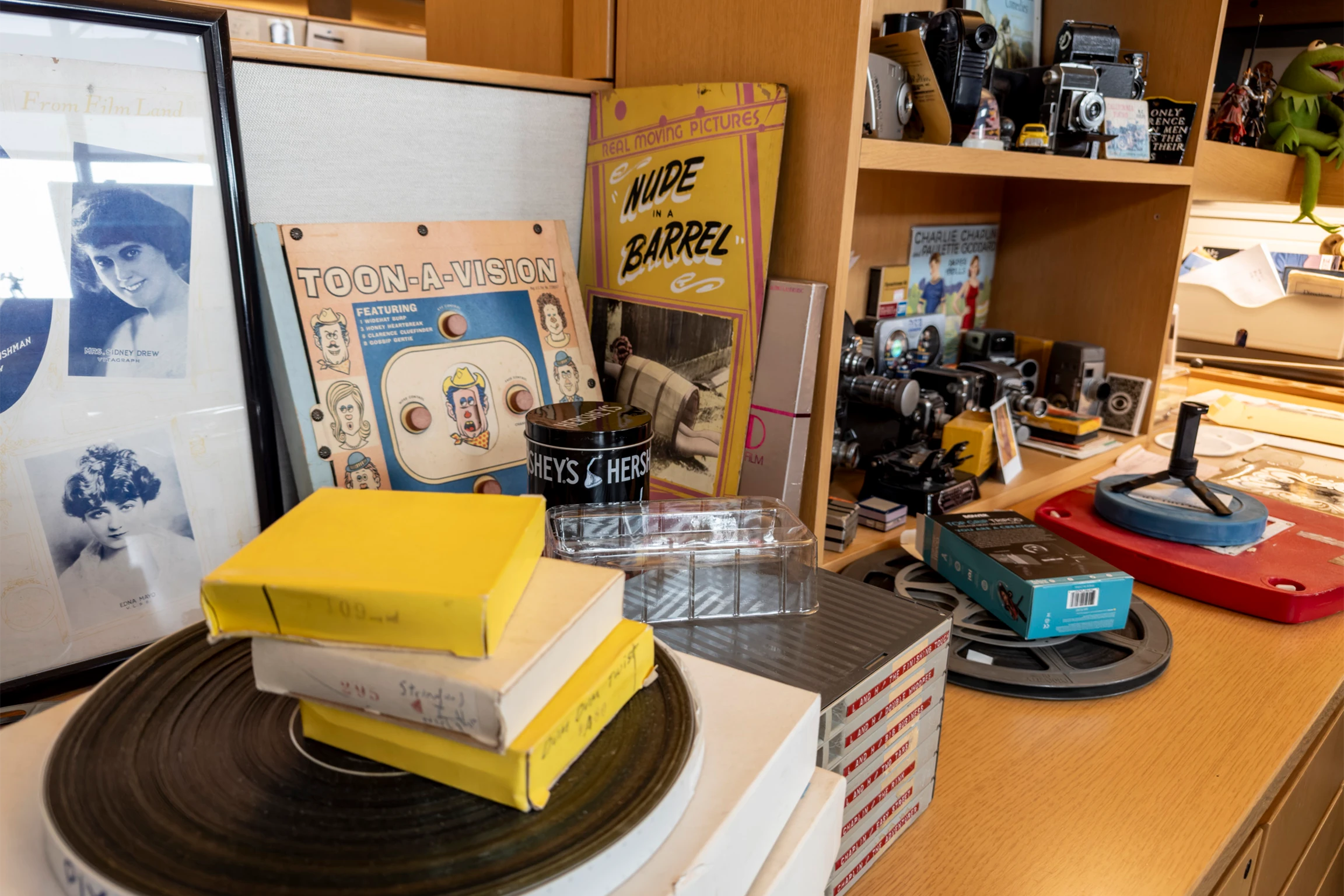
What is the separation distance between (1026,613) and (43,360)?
91 centimetres

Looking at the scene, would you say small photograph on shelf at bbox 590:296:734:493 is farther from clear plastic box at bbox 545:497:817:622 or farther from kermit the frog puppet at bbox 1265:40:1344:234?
kermit the frog puppet at bbox 1265:40:1344:234

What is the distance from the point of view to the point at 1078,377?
5.80 ft

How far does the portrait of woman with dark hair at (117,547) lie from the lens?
2.46 ft

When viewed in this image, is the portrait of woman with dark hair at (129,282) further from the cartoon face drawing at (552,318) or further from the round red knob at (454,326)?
the cartoon face drawing at (552,318)

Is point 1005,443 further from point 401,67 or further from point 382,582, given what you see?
point 382,582

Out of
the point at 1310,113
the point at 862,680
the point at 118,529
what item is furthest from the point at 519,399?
the point at 1310,113

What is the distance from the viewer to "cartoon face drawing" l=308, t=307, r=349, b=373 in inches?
34.6

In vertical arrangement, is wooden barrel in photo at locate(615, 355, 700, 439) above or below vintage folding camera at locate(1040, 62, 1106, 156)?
below

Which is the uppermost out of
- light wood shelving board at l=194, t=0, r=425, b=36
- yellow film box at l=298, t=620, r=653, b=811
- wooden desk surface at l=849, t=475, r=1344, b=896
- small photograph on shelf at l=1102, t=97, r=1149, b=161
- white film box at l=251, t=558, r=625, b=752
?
light wood shelving board at l=194, t=0, r=425, b=36

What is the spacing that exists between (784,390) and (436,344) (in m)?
0.37

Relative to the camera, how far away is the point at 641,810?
1.41 feet

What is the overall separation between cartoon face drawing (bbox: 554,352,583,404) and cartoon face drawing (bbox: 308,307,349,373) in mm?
236

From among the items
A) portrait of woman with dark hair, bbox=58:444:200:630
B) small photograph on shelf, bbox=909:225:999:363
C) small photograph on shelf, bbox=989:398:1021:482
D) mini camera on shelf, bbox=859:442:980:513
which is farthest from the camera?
small photograph on shelf, bbox=909:225:999:363

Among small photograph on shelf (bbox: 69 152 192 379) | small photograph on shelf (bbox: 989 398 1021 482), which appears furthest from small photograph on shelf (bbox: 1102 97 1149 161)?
small photograph on shelf (bbox: 69 152 192 379)
